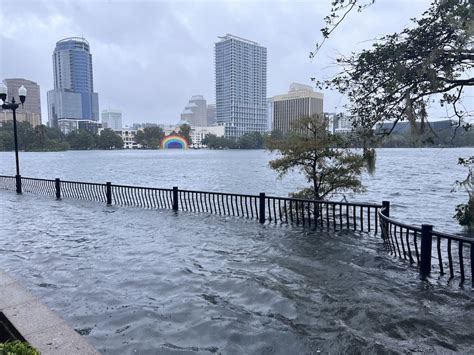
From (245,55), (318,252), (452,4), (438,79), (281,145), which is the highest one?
(245,55)

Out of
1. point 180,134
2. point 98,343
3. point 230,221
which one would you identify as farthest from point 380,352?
point 180,134

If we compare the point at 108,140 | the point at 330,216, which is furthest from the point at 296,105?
the point at 108,140

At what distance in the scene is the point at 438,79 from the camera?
529 centimetres

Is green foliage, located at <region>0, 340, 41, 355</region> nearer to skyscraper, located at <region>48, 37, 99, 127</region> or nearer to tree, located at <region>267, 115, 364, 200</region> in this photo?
tree, located at <region>267, 115, 364, 200</region>

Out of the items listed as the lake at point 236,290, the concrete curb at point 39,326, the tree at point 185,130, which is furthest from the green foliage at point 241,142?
the concrete curb at point 39,326

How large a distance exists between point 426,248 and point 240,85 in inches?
4171

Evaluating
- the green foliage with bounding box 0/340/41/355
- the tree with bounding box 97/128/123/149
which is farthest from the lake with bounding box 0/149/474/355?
the tree with bounding box 97/128/123/149

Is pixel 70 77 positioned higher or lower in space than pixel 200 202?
higher

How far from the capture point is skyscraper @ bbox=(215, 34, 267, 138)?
7888 cm

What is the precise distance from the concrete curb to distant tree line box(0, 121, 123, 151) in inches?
4481

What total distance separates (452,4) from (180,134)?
165262 millimetres

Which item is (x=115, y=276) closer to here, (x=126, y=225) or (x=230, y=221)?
(x=126, y=225)

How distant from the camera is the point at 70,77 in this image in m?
189

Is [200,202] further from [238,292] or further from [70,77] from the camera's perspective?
[70,77]
